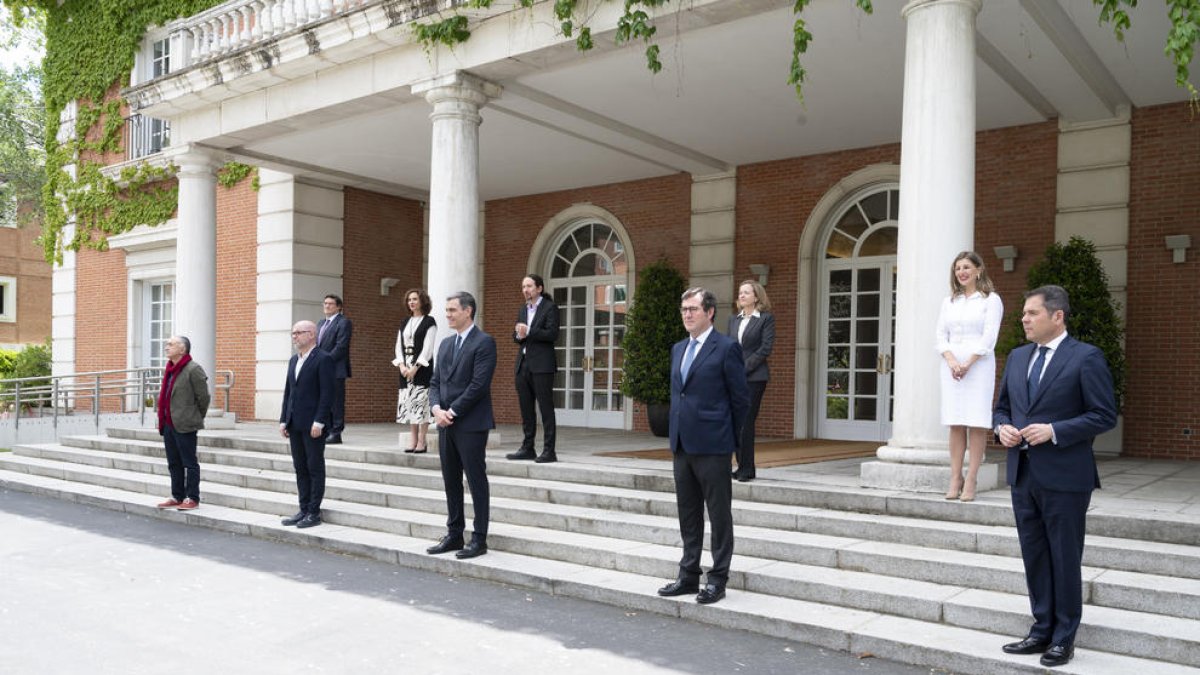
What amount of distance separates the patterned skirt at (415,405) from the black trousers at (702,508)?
168 inches

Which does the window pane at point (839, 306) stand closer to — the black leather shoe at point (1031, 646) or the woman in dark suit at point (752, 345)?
the woman in dark suit at point (752, 345)

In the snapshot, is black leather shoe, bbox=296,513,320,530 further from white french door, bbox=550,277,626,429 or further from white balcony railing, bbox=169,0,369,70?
white french door, bbox=550,277,626,429

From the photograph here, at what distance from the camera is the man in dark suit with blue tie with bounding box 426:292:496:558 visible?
247 inches

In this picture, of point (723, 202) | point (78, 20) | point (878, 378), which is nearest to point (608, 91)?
point (723, 202)

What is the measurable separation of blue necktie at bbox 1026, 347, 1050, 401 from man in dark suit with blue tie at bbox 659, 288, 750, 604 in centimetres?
151

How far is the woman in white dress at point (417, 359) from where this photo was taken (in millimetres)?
9062

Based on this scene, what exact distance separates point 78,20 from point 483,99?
488 inches

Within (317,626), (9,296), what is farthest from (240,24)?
(9,296)

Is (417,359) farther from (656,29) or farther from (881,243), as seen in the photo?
(881,243)

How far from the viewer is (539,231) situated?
1523 cm

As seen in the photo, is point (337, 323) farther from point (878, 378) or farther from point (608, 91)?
point (878, 378)

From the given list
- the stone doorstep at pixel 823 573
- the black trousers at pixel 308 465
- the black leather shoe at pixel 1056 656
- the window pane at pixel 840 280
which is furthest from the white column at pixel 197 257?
the black leather shoe at pixel 1056 656

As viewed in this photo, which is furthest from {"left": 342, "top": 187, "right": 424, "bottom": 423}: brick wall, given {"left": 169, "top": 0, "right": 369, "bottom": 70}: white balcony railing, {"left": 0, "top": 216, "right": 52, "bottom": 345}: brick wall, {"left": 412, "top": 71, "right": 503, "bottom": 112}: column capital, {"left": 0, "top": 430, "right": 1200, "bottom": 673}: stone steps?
{"left": 0, "top": 216, "right": 52, "bottom": 345}: brick wall

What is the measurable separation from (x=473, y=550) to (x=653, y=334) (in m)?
6.12
